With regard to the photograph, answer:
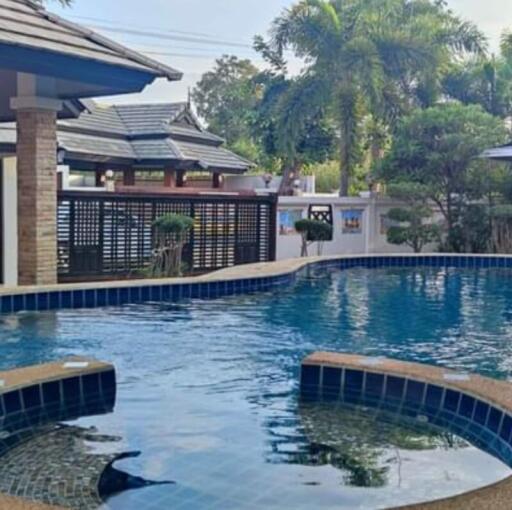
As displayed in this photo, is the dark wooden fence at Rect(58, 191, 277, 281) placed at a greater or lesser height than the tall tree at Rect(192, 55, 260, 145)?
lesser

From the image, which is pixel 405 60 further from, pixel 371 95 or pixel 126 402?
pixel 126 402

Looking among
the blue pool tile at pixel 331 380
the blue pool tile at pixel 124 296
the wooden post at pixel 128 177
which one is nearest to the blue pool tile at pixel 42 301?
the blue pool tile at pixel 124 296

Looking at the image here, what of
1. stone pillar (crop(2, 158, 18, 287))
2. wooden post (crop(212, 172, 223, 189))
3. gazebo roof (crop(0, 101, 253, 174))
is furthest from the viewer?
wooden post (crop(212, 172, 223, 189))

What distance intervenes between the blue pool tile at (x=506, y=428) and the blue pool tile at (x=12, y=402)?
9.44ft

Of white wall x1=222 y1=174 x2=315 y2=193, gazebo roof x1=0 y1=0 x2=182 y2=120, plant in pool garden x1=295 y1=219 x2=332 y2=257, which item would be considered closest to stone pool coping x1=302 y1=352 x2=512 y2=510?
gazebo roof x1=0 y1=0 x2=182 y2=120

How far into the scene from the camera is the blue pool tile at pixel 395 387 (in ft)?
17.0

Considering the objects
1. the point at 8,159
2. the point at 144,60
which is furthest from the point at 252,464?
the point at 8,159

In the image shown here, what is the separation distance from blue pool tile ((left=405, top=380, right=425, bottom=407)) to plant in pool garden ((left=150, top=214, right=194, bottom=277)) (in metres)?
8.68

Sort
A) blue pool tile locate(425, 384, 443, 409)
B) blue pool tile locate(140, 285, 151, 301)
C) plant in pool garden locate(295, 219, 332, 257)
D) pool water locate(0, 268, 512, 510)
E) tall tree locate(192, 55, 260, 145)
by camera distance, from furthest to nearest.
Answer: tall tree locate(192, 55, 260, 145), plant in pool garden locate(295, 219, 332, 257), blue pool tile locate(140, 285, 151, 301), blue pool tile locate(425, 384, 443, 409), pool water locate(0, 268, 512, 510)

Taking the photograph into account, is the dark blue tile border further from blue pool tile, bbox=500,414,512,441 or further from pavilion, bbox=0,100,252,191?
pavilion, bbox=0,100,252,191

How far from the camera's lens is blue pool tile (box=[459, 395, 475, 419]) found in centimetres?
471

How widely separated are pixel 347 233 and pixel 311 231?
7.15 feet

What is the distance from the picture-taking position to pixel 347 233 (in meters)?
18.6

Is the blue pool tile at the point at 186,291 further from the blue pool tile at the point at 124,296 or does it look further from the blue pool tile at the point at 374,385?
the blue pool tile at the point at 374,385
